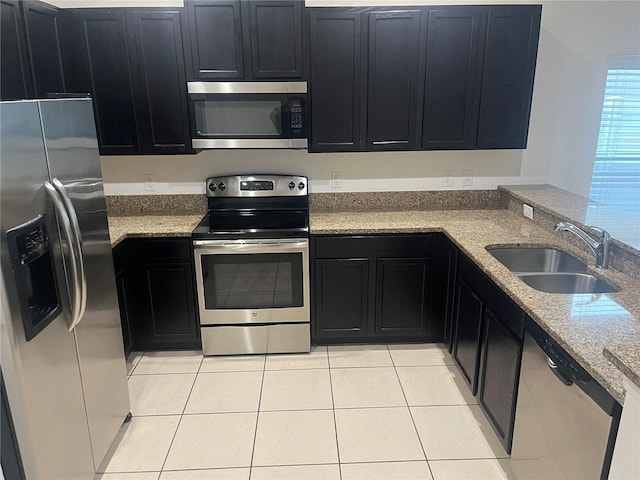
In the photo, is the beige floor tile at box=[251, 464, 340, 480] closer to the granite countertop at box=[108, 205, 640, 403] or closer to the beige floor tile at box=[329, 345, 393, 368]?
the beige floor tile at box=[329, 345, 393, 368]

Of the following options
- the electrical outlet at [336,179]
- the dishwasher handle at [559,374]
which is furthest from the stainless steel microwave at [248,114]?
the dishwasher handle at [559,374]

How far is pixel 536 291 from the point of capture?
6.42 feet

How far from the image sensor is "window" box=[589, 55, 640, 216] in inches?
132

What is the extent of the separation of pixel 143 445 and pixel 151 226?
1349 millimetres

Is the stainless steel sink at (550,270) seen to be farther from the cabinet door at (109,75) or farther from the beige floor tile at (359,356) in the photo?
the cabinet door at (109,75)

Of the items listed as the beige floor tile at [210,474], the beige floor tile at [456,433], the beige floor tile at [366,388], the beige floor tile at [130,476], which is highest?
the beige floor tile at [366,388]

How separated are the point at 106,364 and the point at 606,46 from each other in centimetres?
375

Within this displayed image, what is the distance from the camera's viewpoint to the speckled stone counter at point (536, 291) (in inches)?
60.2

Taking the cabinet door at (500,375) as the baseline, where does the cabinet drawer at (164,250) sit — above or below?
above

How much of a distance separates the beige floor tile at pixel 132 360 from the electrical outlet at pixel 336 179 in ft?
5.96

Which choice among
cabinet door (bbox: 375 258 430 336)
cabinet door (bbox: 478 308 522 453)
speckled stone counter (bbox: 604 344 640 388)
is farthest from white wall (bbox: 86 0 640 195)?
speckled stone counter (bbox: 604 344 640 388)

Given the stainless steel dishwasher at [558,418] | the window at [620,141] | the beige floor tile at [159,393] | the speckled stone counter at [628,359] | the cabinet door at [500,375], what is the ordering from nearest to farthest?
1. the speckled stone counter at [628,359]
2. the stainless steel dishwasher at [558,418]
3. the cabinet door at [500,375]
4. the beige floor tile at [159,393]
5. the window at [620,141]

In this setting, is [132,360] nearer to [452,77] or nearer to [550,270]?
[550,270]

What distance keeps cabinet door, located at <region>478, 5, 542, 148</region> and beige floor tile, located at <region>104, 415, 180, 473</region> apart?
2.60 m
